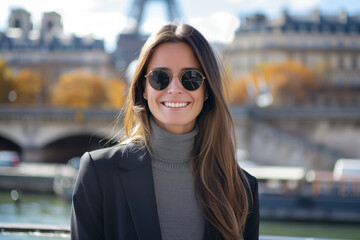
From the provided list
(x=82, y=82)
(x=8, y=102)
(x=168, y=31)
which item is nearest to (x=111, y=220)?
(x=168, y=31)

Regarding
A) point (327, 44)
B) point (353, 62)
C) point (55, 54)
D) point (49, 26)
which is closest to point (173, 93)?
point (353, 62)

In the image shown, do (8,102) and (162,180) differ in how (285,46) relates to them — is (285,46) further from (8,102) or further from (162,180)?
(162,180)

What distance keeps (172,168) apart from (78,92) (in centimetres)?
4095

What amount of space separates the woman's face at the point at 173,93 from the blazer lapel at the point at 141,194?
173 mm

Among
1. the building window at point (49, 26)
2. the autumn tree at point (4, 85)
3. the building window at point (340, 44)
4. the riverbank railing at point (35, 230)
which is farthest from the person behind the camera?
the building window at point (49, 26)

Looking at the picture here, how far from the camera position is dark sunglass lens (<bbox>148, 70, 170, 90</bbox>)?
6.08 ft

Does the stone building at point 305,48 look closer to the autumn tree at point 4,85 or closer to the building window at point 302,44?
the building window at point 302,44

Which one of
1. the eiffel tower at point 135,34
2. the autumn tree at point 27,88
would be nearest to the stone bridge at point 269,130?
the autumn tree at point 27,88

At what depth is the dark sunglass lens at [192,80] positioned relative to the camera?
186cm

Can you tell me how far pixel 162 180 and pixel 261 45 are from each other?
150 ft

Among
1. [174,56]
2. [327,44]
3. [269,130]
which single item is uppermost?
[327,44]

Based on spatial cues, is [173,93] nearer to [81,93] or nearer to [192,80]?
[192,80]

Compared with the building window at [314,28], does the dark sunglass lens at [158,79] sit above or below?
below

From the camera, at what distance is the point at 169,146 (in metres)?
1.90
